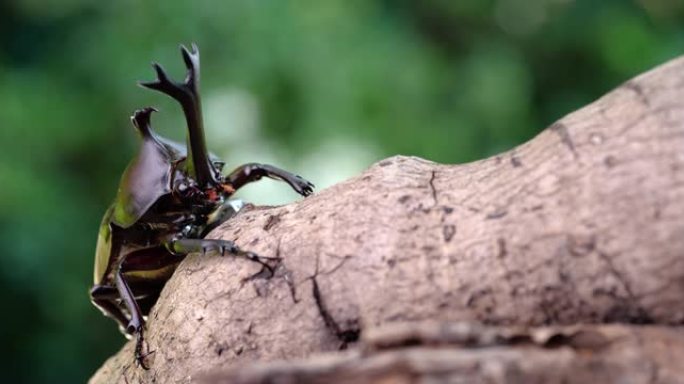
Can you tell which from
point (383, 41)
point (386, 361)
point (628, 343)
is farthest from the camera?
point (383, 41)

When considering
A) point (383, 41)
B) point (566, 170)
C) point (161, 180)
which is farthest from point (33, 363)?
point (566, 170)

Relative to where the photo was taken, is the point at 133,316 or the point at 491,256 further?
the point at 133,316

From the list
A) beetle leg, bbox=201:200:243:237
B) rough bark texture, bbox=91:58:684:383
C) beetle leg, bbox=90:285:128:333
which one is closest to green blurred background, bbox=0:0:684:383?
beetle leg, bbox=90:285:128:333

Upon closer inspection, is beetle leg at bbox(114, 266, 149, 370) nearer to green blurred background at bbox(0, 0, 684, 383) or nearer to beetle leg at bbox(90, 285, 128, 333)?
beetle leg at bbox(90, 285, 128, 333)

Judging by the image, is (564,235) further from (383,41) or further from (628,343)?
(383,41)

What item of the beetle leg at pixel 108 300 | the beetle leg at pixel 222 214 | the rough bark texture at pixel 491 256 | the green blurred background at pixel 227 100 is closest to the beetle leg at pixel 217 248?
the rough bark texture at pixel 491 256

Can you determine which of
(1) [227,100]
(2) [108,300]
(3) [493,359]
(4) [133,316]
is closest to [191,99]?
(4) [133,316]

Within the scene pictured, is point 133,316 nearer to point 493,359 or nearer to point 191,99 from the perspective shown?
point 191,99

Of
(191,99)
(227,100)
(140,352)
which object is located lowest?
(140,352)
